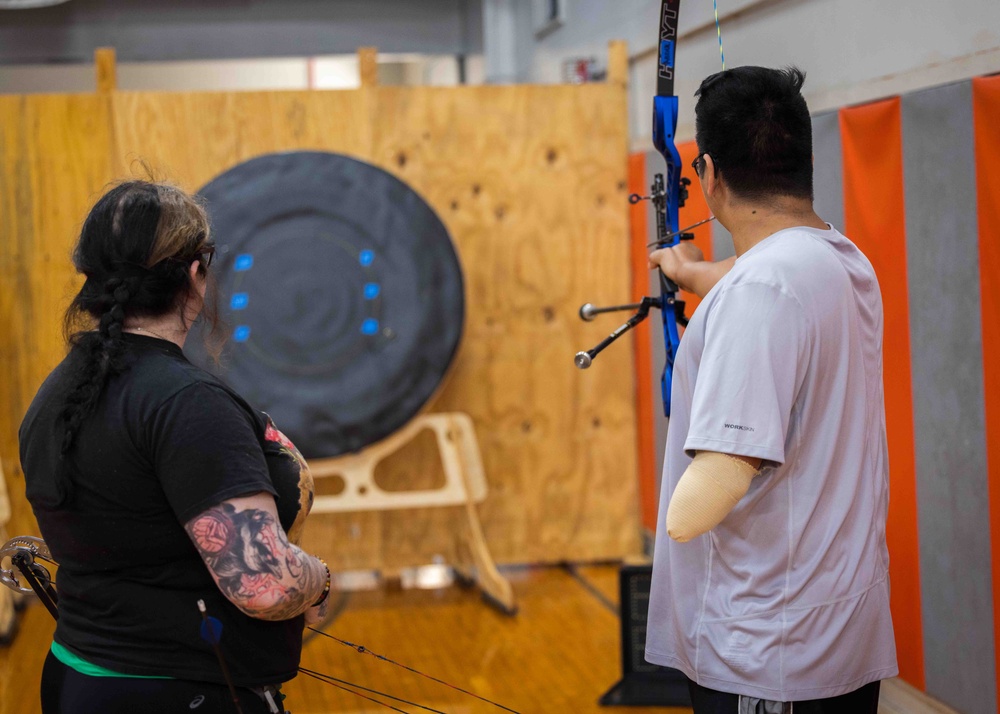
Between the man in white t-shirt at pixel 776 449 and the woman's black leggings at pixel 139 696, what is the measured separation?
0.47 m

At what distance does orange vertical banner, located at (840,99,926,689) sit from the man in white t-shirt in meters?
0.95

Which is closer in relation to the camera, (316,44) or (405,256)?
(405,256)

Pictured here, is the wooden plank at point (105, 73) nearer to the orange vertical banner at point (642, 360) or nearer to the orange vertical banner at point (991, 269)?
the orange vertical banner at point (642, 360)

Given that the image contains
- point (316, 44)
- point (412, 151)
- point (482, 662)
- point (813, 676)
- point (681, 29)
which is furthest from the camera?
point (316, 44)

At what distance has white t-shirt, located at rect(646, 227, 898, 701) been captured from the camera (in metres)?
0.95

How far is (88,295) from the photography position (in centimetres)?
105

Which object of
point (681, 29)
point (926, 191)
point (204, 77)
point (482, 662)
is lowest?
point (482, 662)

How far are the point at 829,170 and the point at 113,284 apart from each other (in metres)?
1.57

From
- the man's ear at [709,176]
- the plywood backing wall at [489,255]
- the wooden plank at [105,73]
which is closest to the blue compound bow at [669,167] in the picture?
the man's ear at [709,176]

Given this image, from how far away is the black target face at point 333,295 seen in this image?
9.83ft

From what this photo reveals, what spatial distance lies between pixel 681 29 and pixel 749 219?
1.96m

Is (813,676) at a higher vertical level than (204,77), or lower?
lower

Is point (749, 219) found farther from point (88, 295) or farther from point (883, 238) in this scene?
point (883, 238)

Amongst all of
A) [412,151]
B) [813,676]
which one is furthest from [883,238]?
[412,151]
